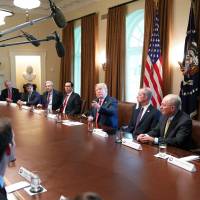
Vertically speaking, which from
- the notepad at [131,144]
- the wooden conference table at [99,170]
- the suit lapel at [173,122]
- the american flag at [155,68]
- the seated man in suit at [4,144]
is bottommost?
the wooden conference table at [99,170]

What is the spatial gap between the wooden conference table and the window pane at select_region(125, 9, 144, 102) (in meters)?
3.32

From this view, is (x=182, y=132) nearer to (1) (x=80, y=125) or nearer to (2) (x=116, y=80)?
(1) (x=80, y=125)

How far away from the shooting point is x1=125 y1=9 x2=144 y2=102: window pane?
5.87 metres

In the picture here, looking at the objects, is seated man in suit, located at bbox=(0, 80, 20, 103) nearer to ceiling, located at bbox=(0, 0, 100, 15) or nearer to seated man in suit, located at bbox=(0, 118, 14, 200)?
ceiling, located at bbox=(0, 0, 100, 15)

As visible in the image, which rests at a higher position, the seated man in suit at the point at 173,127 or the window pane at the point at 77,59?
the window pane at the point at 77,59

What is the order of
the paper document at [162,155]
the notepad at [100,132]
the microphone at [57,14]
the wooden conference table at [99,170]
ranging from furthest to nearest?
the notepad at [100,132] → the paper document at [162,155] → the microphone at [57,14] → the wooden conference table at [99,170]

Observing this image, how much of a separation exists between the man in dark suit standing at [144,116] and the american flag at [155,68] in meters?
1.22

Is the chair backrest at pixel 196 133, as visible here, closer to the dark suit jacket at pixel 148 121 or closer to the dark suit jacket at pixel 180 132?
the dark suit jacket at pixel 180 132

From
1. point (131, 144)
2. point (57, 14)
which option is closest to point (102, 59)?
point (131, 144)

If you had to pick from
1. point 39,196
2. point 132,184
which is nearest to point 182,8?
point 132,184

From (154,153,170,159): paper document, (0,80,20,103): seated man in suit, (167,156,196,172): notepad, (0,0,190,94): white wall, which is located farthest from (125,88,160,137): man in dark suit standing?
(0,80,20,103): seated man in suit

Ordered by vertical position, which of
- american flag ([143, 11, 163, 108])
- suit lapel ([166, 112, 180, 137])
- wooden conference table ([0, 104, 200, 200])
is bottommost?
wooden conference table ([0, 104, 200, 200])

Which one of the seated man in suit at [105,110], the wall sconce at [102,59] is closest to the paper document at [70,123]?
the seated man in suit at [105,110]

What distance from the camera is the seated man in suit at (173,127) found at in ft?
8.84
